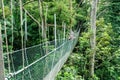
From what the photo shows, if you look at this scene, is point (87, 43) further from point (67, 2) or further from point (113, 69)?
point (67, 2)

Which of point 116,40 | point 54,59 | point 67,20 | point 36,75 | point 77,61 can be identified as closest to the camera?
point 36,75

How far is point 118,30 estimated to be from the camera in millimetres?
13289

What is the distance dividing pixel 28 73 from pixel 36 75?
475mm

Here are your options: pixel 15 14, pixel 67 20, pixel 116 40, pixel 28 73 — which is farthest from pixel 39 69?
pixel 116 40

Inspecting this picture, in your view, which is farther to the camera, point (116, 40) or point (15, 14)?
point (116, 40)

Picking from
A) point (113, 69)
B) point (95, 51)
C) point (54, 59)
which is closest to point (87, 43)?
point (95, 51)

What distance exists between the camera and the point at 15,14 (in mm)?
6969

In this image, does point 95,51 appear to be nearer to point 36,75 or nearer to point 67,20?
point 67,20

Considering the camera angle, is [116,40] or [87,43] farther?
[116,40]

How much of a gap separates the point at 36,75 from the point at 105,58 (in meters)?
8.69

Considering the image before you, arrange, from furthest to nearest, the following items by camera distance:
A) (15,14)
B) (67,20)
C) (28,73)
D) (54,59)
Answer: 1. (67,20)
2. (15,14)
3. (54,59)
4. (28,73)

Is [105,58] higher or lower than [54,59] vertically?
lower

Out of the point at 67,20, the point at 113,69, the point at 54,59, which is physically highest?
the point at 67,20

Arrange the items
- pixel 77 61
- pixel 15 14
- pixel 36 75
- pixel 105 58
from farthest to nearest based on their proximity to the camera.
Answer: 1. pixel 105 58
2. pixel 77 61
3. pixel 15 14
4. pixel 36 75
